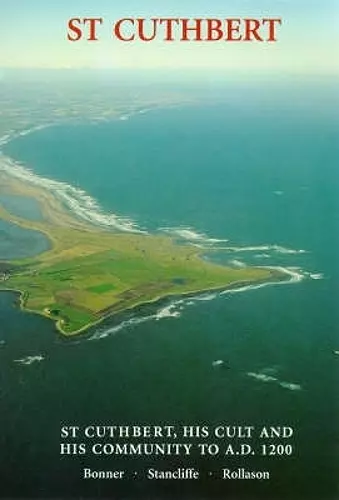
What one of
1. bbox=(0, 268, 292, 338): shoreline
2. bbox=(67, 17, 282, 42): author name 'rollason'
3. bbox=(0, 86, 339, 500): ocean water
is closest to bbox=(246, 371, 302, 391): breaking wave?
bbox=(0, 86, 339, 500): ocean water

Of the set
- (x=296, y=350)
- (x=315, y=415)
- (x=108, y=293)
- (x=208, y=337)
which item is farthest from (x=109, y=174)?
(x=315, y=415)

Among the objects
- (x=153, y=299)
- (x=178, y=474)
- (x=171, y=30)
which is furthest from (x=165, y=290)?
(x=171, y=30)

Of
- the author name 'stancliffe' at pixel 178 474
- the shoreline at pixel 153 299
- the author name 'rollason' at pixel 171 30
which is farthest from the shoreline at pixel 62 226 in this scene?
the author name 'stancliffe' at pixel 178 474

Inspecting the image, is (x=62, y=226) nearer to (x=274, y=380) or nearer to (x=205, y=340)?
(x=205, y=340)

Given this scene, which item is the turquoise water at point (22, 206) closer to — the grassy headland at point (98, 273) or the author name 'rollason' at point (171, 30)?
the grassy headland at point (98, 273)

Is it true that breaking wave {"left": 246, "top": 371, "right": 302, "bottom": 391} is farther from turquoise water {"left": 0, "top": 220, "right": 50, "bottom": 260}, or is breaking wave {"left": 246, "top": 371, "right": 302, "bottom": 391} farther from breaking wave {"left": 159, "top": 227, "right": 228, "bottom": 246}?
turquoise water {"left": 0, "top": 220, "right": 50, "bottom": 260}

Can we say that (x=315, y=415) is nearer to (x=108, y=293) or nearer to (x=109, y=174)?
(x=108, y=293)
